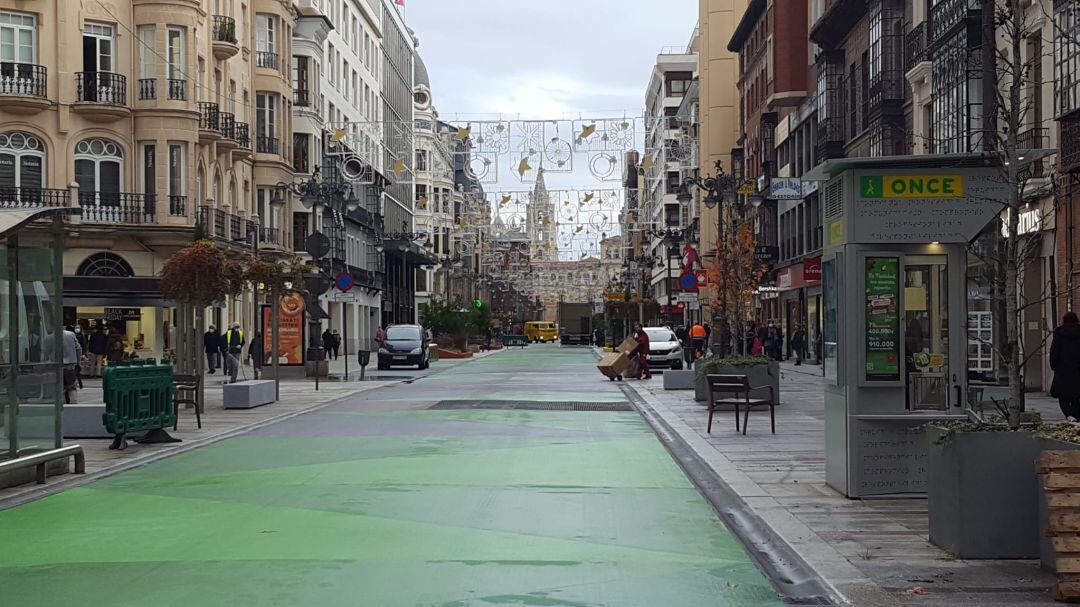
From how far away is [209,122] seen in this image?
160 ft

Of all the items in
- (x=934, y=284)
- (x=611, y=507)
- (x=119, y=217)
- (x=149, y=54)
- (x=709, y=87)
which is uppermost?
(x=709, y=87)

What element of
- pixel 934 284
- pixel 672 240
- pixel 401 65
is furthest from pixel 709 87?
pixel 934 284

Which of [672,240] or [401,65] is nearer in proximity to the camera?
[672,240]

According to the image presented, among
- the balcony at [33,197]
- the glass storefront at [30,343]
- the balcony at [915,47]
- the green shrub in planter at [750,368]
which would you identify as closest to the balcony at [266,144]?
the balcony at [33,197]

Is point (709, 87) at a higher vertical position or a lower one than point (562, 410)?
higher

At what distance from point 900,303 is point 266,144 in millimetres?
48866

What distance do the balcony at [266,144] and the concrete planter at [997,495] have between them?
5149 cm

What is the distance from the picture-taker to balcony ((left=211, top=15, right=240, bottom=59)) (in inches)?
1981

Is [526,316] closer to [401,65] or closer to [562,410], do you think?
[401,65]

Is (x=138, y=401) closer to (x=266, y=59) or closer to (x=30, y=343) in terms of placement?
(x=30, y=343)

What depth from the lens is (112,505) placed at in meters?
12.4

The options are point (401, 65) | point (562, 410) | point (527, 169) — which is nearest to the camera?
point (562, 410)

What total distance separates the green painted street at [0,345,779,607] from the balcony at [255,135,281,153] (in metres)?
40.4

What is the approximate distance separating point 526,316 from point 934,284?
158 metres
